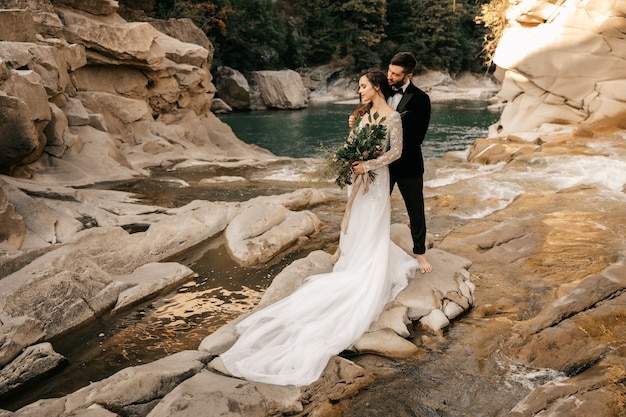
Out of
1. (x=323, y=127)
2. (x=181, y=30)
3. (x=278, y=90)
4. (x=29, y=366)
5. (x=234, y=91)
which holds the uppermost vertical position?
(x=181, y=30)

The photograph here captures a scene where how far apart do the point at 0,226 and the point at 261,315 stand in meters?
3.54

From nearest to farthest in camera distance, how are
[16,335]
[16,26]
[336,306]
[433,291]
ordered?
[16,335] → [336,306] → [433,291] → [16,26]

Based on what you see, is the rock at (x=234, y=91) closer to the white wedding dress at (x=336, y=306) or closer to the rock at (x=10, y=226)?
the rock at (x=10, y=226)

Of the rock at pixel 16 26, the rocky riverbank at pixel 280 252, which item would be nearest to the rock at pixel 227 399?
the rocky riverbank at pixel 280 252

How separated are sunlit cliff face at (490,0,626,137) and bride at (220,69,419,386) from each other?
1241 centimetres

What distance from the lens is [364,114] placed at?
4.43 meters

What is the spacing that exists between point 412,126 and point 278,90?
3088cm

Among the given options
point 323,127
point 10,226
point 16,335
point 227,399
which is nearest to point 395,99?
point 227,399

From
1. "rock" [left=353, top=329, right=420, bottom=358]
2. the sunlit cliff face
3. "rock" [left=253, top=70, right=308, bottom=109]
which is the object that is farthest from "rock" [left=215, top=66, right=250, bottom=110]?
"rock" [left=353, top=329, right=420, bottom=358]

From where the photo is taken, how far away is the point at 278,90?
34.2 meters

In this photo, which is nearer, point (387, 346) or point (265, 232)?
point (387, 346)

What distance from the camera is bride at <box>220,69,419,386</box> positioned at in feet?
11.7

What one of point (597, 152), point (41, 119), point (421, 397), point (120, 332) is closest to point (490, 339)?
point (421, 397)

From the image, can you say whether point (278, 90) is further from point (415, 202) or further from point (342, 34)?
point (415, 202)
